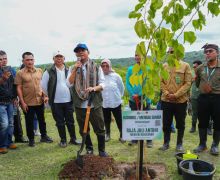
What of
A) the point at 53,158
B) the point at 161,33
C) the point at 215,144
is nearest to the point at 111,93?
the point at 53,158

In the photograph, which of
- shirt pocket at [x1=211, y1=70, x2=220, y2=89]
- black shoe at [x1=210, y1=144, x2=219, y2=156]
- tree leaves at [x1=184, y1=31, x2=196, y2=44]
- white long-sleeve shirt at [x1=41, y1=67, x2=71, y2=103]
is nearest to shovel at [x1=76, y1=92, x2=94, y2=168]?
white long-sleeve shirt at [x1=41, y1=67, x2=71, y2=103]

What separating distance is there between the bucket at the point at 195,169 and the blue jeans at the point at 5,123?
11.1 ft

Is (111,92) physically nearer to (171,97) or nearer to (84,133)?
(171,97)

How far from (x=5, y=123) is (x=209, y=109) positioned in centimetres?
386

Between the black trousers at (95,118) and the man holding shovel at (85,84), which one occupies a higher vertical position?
the man holding shovel at (85,84)

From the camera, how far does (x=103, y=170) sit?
4426mm

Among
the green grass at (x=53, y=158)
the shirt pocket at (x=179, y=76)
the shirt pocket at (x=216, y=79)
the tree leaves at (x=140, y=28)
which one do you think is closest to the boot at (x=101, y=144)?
the green grass at (x=53, y=158)

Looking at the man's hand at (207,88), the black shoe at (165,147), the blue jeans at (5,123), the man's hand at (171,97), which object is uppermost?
the man's hand at (207,88)

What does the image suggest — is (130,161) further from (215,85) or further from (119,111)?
(215,85)

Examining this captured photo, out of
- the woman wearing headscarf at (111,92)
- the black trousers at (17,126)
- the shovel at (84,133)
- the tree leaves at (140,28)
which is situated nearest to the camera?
the tree leaves at (140,28)

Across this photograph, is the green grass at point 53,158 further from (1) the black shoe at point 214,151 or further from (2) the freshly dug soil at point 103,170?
(2) the freshly dug soil at point 103,170

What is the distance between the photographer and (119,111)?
21.1 ft

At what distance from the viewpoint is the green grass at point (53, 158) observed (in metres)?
4.63

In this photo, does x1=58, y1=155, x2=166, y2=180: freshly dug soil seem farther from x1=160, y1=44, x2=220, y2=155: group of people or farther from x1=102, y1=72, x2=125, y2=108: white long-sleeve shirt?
x1=102, y1=72, x2=125, y2=108: white long-sleeve shirt
